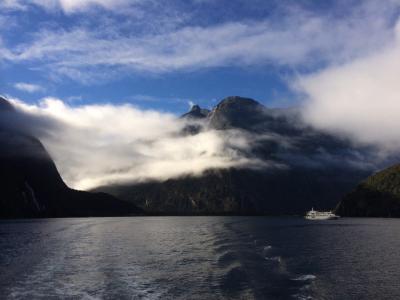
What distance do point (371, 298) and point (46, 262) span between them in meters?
69.2

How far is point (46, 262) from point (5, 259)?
11.1m

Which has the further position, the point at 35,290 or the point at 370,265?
the point at 370,265

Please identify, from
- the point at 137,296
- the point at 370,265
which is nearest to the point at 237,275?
the point at 137,296

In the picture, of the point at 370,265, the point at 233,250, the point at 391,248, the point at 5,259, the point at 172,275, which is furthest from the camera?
the point at 391,248

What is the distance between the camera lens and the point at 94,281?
79.7m

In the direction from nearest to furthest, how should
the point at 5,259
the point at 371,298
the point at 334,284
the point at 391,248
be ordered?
1. the point at 371,298
2. the point at 334,284
3. the point at 5,259
4. the point at 391,248

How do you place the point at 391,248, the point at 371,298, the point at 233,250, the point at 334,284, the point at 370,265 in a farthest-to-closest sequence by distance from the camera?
the point at 391,248
the point at 233,250
the point at 370,265
the point at 334,284
the point at 371,298

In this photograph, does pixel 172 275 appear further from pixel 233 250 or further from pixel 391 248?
pixel 391 248

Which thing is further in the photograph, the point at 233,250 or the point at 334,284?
the point at 233,250

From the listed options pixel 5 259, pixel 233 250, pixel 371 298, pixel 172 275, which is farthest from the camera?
pixel 233 250

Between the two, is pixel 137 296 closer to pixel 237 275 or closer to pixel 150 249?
pixel 237 275

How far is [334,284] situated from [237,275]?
58.2ft

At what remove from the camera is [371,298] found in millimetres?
68688

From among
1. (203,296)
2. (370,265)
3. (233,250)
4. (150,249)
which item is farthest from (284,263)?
(150,249)
